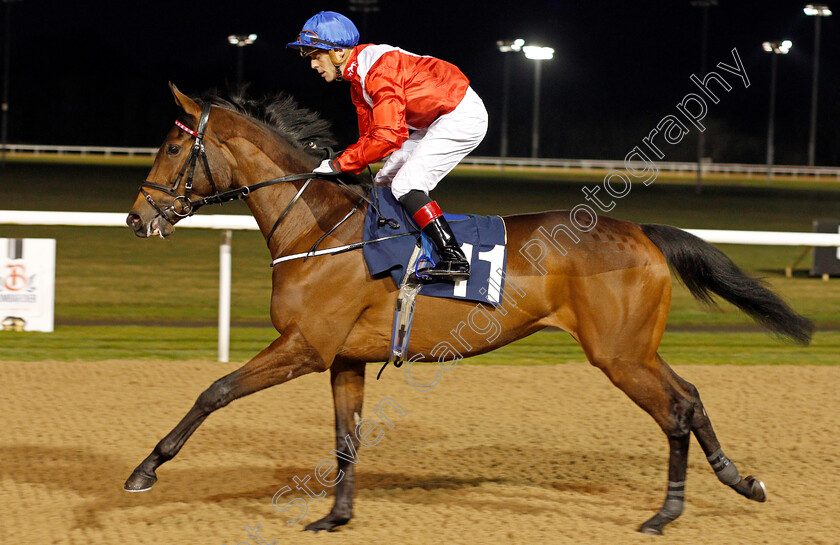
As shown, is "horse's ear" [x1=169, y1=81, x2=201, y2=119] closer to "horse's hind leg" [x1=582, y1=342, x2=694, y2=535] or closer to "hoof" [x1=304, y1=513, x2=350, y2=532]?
"hoof" [x1=304, y1=513, x2=350, y2=532]

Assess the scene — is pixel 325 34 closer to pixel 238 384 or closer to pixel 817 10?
pixel 238 384

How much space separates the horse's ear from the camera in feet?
11.5

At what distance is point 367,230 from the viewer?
3.57 meters

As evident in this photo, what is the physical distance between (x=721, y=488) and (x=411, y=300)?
1.68 m

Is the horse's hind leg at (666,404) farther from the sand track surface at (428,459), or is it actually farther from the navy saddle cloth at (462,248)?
the navy saddle cloth at (462,248)

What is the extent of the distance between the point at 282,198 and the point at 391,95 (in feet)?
2.00

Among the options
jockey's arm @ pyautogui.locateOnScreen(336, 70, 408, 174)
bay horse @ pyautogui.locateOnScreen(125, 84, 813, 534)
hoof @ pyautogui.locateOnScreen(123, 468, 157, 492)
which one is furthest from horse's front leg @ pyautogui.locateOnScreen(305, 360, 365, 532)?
jockey's arm @ pyautogui.locateOnScreen(336, 70, 408, 174)

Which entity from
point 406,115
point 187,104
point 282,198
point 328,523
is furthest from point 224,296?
point 328,523

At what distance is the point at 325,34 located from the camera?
3541 mm

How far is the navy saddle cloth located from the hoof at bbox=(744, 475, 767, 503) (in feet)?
4.19

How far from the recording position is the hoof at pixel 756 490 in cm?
370

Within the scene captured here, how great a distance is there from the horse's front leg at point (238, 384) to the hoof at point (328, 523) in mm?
551

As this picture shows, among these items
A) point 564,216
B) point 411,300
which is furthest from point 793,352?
point 411,300

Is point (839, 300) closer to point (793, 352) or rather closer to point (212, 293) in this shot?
point (793, 352)
